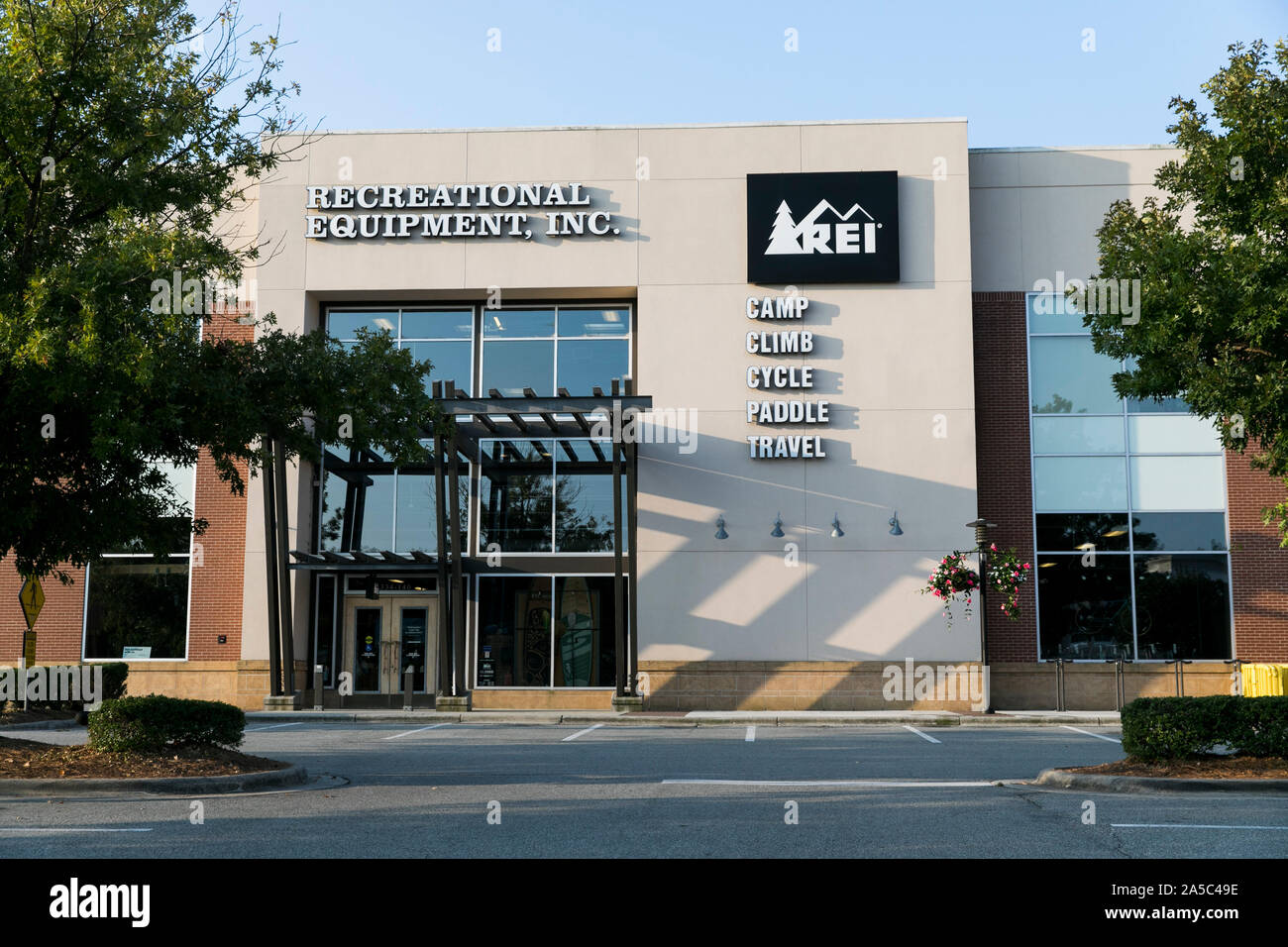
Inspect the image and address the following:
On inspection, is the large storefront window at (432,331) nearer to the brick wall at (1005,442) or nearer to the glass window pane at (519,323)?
the glass window pane at (519,323)

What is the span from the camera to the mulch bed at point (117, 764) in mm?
11570

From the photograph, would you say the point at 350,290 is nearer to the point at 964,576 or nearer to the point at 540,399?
the point at 540,399

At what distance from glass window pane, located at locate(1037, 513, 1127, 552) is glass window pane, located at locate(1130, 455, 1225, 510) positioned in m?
0.63

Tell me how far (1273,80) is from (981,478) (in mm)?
13963

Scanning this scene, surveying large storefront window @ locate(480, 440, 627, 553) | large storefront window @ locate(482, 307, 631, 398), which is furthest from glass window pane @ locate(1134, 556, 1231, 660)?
large storefront window @ locate(482, 307, 631, 398)

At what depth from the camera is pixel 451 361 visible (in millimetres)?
28469

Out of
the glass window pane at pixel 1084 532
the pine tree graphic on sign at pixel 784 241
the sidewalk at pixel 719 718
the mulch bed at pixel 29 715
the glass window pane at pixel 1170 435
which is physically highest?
the pine tree graphic on sign at pixel 784 241

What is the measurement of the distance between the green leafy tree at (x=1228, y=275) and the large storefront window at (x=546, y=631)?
586 inches

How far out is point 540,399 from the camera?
25.0 m

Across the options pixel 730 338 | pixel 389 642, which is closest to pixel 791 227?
pixel 730 338

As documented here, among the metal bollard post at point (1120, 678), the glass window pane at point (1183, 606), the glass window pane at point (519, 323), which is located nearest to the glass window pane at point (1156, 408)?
the glass window pane at point (1183, 606)

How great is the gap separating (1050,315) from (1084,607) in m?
6.56

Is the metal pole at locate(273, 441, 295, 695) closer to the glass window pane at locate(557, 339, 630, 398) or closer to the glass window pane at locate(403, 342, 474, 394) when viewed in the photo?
the glass window pane at locate(403, 342, 474, 394)

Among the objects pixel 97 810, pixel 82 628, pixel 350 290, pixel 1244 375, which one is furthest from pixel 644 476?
pixel 97 810
